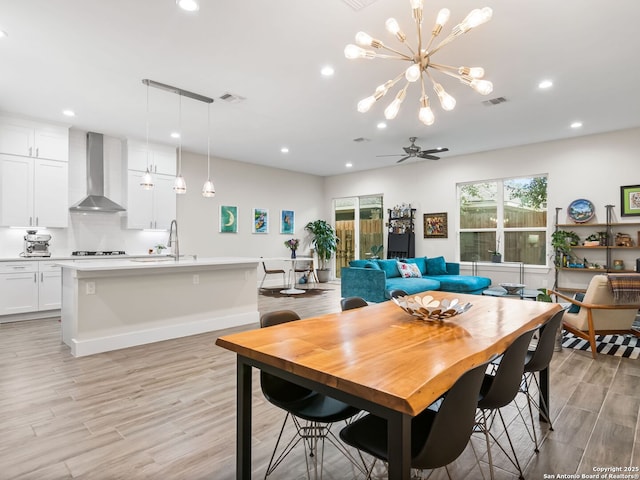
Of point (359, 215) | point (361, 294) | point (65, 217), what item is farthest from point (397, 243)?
point (65, 217)

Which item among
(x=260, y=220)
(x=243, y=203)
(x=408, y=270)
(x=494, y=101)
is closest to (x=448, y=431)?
(x=494, y=101)

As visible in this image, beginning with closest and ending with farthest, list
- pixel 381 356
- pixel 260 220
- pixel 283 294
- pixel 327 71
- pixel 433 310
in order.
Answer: pixel 381 356
pixel 433 310
pixel 327 71
pixel 283 294
pixel 260 220

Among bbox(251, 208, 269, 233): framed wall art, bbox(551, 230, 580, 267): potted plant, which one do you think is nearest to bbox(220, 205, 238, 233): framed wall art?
bbox(251, 208, 269, 233): framed wall art

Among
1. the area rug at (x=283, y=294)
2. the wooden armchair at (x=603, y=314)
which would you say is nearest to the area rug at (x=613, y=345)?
the wooden armchair at (x=603, y=314)

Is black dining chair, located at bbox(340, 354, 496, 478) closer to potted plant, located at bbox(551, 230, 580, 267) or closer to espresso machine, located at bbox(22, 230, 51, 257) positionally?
espresso machine, located at bbox(22, 230, 51, 257)

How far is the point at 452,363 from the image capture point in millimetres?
1322

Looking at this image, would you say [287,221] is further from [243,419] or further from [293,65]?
[243,419]

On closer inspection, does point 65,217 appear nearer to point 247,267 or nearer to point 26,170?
point 26,170

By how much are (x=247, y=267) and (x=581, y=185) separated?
5.87m

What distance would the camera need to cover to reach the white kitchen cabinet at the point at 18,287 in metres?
5.16

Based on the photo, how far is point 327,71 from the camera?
12.9ft

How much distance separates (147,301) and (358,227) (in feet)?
21.4

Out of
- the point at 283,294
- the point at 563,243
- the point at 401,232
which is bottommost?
the point at 283,294

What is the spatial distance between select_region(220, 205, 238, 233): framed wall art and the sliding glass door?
308 centimetres
